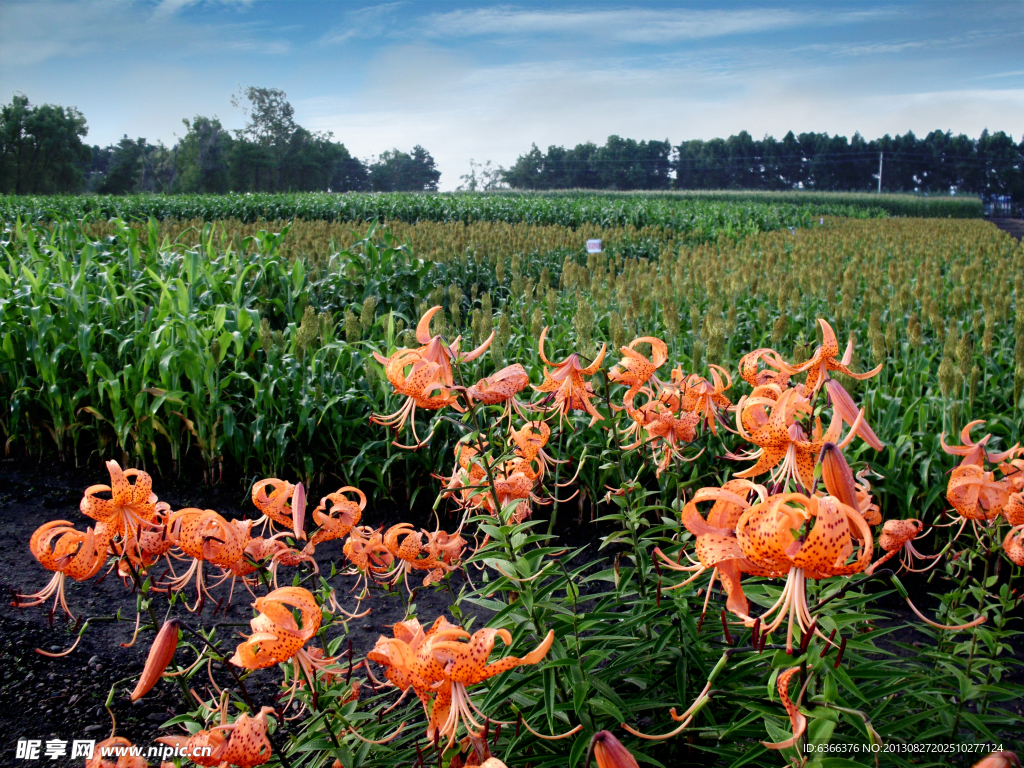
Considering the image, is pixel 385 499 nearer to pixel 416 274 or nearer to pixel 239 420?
pixel 239 420

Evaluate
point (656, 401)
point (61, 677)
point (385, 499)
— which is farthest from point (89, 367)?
point (656, 401)

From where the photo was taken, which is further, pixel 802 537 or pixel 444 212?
pixel 444 212

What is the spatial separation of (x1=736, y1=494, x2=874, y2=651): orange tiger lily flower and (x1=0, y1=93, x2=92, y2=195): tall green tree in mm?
51979

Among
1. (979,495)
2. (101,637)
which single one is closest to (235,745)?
(979,495)

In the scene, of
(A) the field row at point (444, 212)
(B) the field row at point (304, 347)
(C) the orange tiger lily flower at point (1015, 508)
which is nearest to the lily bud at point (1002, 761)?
(C) the orange tiger lily flower at point (1015, 508)

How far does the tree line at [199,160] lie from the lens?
44844 millimetres

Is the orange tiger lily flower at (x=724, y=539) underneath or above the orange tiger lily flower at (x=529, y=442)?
above

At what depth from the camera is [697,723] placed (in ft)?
3.76

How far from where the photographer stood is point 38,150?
4509 cm

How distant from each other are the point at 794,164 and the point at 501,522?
252 ft

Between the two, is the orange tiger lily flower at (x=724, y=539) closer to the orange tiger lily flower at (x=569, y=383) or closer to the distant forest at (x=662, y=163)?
the orange tiger lily flower at (x=569, y=383)

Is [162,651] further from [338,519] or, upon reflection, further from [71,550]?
[338,519]

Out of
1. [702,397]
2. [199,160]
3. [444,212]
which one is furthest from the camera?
[199,160]

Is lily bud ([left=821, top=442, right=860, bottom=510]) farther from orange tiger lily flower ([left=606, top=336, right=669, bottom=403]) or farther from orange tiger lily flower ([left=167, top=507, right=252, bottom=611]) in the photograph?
orange tiger lily flower ([left=167, top=507, right=252, bottom=611])
